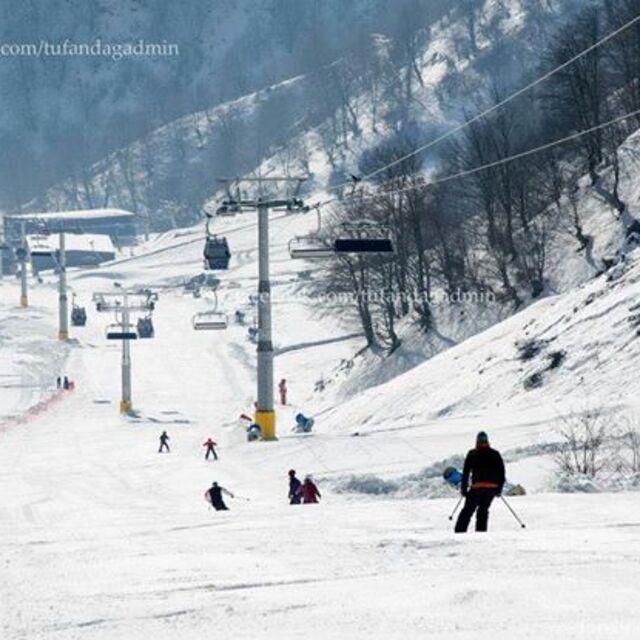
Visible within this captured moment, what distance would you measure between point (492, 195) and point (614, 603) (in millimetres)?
55414

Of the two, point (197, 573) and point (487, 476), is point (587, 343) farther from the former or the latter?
point (197, 573)

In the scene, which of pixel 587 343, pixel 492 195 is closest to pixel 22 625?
pixel 587 343

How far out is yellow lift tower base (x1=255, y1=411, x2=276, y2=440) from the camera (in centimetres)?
4219

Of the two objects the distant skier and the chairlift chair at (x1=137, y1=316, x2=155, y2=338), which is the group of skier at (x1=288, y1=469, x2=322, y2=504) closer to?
the distant skier

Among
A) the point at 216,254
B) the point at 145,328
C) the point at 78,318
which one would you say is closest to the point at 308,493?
the point at 216,254

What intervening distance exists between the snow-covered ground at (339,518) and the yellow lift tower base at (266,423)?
574 mm

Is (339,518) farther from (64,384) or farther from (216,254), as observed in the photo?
(64,384)

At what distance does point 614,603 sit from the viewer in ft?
39.1

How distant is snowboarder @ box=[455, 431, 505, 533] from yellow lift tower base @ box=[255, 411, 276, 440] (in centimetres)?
2484

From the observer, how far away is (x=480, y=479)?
1747 centimetres

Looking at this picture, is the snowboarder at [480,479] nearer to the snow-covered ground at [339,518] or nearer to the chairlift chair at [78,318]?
the snow-covered ground at [339,518]

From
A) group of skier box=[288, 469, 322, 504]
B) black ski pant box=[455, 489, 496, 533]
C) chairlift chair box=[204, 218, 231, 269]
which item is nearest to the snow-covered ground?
black ski pant box=[455, 489, 496, 533]

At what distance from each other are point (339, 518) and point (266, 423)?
22958 mm

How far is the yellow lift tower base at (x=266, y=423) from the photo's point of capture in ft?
138
